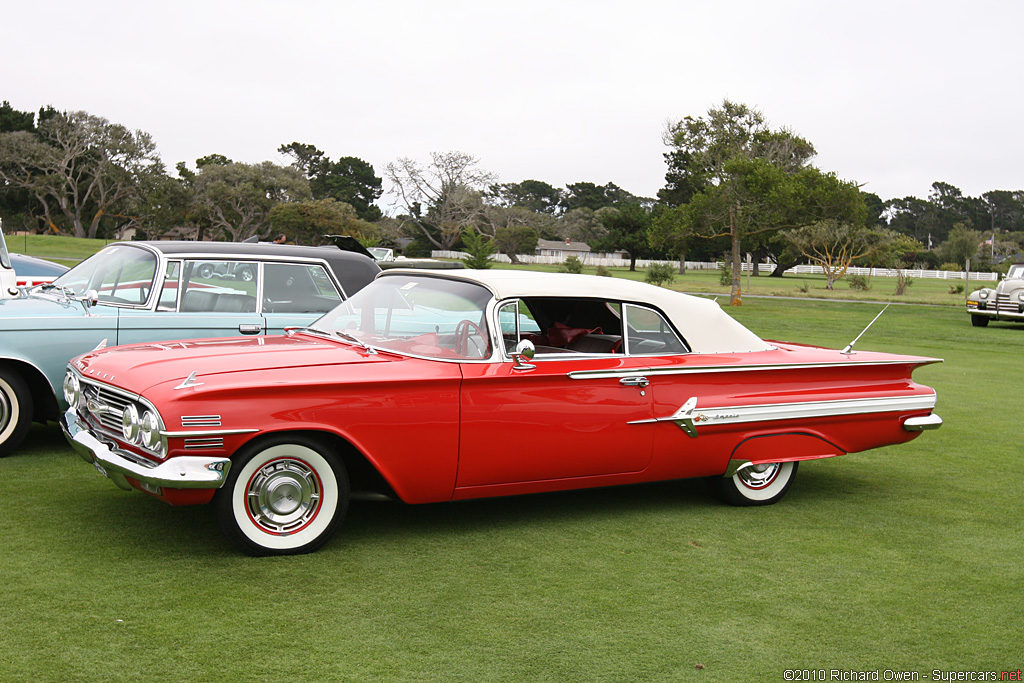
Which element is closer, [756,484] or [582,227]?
[756,484]

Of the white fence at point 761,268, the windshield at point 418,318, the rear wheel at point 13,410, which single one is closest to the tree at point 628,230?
the white fence at point 761,268

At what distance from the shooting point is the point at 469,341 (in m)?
5.12

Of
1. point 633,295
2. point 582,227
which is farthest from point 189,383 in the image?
point 582,227

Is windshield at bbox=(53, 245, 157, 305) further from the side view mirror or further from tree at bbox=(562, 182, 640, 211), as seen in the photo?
tree at bbox=(562, 182, 640, 211)

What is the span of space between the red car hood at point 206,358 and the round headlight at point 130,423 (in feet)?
0.33

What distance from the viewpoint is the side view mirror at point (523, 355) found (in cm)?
495

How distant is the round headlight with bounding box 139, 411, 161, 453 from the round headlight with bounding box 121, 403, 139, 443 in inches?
1.5

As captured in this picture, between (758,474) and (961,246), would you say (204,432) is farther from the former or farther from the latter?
(961,246)

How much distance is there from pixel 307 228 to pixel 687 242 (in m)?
27.8

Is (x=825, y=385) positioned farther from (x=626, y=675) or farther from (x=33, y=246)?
(x=33, y=246)

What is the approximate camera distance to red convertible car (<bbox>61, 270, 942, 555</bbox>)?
14.5 ft

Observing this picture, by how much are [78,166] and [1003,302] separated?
61.8m

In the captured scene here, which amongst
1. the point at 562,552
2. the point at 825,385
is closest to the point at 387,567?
the point at 562,552

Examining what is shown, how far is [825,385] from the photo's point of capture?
5898 millimetres
